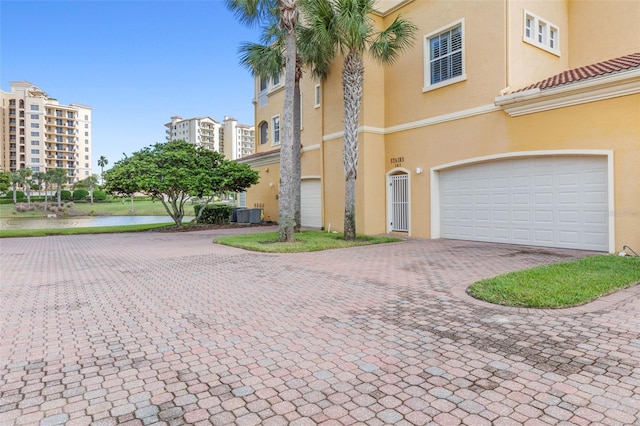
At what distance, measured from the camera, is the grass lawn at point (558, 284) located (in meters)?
5.27

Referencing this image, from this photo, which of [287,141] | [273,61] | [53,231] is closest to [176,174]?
[53,231]

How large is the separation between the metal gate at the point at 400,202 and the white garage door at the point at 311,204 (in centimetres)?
394

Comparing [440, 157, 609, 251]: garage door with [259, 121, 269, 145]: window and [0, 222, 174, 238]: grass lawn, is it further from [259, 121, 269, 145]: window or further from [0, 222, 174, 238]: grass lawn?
[0, 222, 174, 238]: grass lawn

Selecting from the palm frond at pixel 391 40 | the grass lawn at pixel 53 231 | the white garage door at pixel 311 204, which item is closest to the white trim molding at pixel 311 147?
the white garage door at pixel 311 204

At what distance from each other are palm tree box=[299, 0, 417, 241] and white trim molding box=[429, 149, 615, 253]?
3.14 m

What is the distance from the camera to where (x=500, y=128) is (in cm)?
1188

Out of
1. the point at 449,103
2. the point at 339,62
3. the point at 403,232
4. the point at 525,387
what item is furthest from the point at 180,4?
the point at 525,387

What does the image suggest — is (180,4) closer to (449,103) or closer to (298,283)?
Result: (449,103)

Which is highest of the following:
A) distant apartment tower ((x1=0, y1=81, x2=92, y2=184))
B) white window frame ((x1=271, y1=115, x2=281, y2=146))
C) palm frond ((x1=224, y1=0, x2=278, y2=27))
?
distant apartment tower ((x1=0, y1=81, x2=92, y2=184))

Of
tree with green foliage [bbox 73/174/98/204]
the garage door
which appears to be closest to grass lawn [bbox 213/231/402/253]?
the garage door

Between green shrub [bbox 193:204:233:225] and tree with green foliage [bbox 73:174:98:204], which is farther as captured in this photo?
tree with green foliage [bbox 73:174:98:204]

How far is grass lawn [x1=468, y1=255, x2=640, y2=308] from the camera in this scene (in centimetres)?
527

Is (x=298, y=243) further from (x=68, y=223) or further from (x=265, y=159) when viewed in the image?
(x=68, y=223)

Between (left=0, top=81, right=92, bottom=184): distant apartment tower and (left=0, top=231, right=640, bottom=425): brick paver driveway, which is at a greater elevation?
(left=0, top=81, right=92, bottom=184): distant apartment tower
